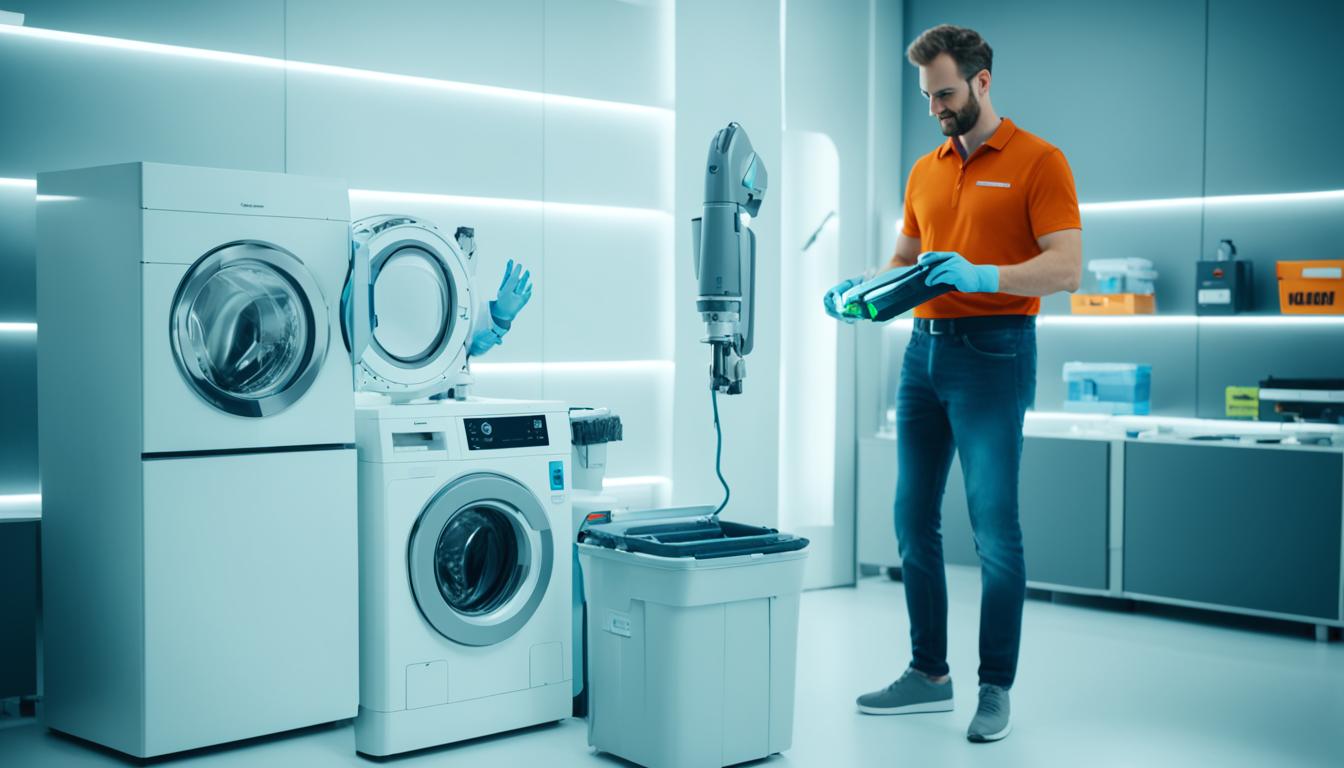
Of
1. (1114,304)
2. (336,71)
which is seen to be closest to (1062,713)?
(1114,304)

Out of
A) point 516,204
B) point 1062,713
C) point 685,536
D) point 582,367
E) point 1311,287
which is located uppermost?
point 516,204

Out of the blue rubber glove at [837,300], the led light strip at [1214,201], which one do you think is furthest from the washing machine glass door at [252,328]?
the led light strip at [1214,201]

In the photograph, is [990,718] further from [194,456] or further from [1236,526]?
[194,456]

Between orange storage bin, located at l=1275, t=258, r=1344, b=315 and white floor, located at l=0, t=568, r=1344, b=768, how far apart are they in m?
1.21

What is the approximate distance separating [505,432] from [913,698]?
4.49 ft

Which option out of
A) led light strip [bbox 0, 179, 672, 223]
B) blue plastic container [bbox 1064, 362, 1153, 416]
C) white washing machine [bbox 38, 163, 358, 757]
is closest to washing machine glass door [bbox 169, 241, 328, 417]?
white washing machine [bbox 38, 163, 358, 757]

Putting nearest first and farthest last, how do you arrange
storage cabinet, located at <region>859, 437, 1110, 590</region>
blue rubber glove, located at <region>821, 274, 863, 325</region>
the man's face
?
the man's face, blue rubber glove, located at <region>821, 274, 863, 325</region>, storage cabinet, located at <region>859, 437, 1110, 590</region>

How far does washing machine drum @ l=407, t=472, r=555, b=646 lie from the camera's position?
3.03m

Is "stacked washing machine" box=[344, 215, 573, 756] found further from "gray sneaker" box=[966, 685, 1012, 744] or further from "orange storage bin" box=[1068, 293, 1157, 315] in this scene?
"orange storage bin" box=[1068, 293, 1157, 315]

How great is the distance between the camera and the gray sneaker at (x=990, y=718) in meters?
3.08

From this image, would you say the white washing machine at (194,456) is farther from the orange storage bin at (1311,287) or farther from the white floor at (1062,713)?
the orange storage bin at (1311,287)

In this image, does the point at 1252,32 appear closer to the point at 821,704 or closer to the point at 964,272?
the point at 964,272

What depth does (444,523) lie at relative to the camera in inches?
120

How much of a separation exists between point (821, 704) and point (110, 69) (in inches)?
112
